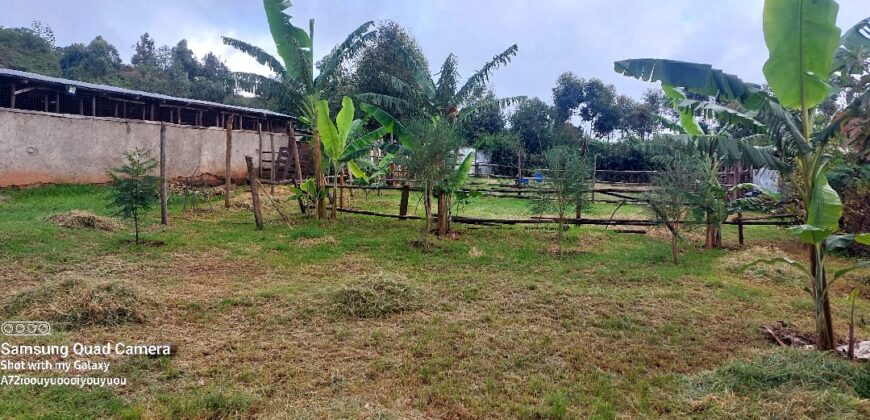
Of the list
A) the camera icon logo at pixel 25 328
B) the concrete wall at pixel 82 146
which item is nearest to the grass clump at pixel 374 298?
the camera icon logo at pixel 25 328

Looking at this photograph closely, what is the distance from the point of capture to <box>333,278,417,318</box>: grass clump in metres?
4.45

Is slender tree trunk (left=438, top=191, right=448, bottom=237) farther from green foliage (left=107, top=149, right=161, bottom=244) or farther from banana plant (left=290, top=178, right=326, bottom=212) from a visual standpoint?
green foliage (left=107, top=149, right=161, bottom=244)

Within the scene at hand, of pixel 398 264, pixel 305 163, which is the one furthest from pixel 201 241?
pixel 305 163

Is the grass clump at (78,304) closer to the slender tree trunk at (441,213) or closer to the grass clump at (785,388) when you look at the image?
the grass clump at (785,388)

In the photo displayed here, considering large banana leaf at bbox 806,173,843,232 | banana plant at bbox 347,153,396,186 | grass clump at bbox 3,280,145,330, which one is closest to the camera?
large banana leaf at bbox 806,173,843,232

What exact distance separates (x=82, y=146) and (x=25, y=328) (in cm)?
1024

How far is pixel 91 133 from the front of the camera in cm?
1199

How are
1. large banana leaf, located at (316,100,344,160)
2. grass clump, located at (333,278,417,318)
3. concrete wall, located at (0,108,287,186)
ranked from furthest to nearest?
concrete wall, located at (0,108,287,186)
large banana leaf, located at (316,100,344,160)
grass clump, located at (333,278,417,318)

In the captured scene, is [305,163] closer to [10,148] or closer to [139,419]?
[10,148]

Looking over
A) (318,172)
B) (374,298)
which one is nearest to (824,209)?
(374,298)

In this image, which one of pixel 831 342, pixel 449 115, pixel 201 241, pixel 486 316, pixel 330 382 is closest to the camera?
pixel 330 382

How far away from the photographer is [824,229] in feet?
10.2

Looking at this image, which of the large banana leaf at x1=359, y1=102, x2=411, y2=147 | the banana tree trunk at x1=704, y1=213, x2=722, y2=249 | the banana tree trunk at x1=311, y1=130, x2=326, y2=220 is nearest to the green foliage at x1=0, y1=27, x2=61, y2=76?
the banana tree trunk at x1=311, y1=130, x2=326, y2=220

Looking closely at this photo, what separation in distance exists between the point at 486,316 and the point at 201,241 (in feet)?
16.4
